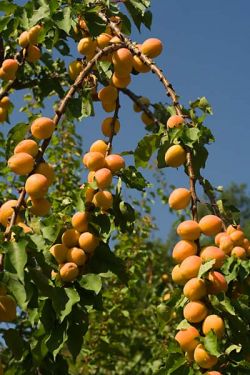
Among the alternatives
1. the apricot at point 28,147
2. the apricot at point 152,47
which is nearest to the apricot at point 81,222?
the apricot at point 28,147

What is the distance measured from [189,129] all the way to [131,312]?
3.54m

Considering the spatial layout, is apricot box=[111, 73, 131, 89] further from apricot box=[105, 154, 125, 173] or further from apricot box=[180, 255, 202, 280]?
apricot box=[180, 255, 202, 280]

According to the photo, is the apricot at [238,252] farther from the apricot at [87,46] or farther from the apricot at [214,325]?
the apricot at [87,46]

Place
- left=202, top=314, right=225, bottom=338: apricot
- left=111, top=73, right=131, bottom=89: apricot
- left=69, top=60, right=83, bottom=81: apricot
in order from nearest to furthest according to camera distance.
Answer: left=202, top=314, right=225, bottom=338: apricot
left=111, top=73, right=131, bottom=89: apricot
left=69, top=60, right=83, bottom=81: apricot

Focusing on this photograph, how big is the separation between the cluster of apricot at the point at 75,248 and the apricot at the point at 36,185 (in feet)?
0.63

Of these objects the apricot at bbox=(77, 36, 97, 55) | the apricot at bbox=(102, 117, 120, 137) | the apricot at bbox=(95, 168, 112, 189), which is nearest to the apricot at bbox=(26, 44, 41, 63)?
the apricot at bbox=(77, 36, 97, 55)

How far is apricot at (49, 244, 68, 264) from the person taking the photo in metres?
1.75

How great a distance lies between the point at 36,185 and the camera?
5.35ft

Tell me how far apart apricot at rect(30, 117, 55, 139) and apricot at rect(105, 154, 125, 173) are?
0.20 meters

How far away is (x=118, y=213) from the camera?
1.98 metres

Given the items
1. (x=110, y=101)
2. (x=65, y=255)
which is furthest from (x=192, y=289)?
(x=110, y=101)

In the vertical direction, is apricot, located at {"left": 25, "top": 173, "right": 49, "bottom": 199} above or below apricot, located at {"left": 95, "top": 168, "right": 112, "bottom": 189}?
below

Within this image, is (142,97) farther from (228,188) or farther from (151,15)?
(228,188)

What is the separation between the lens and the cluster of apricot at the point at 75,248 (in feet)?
5.68
